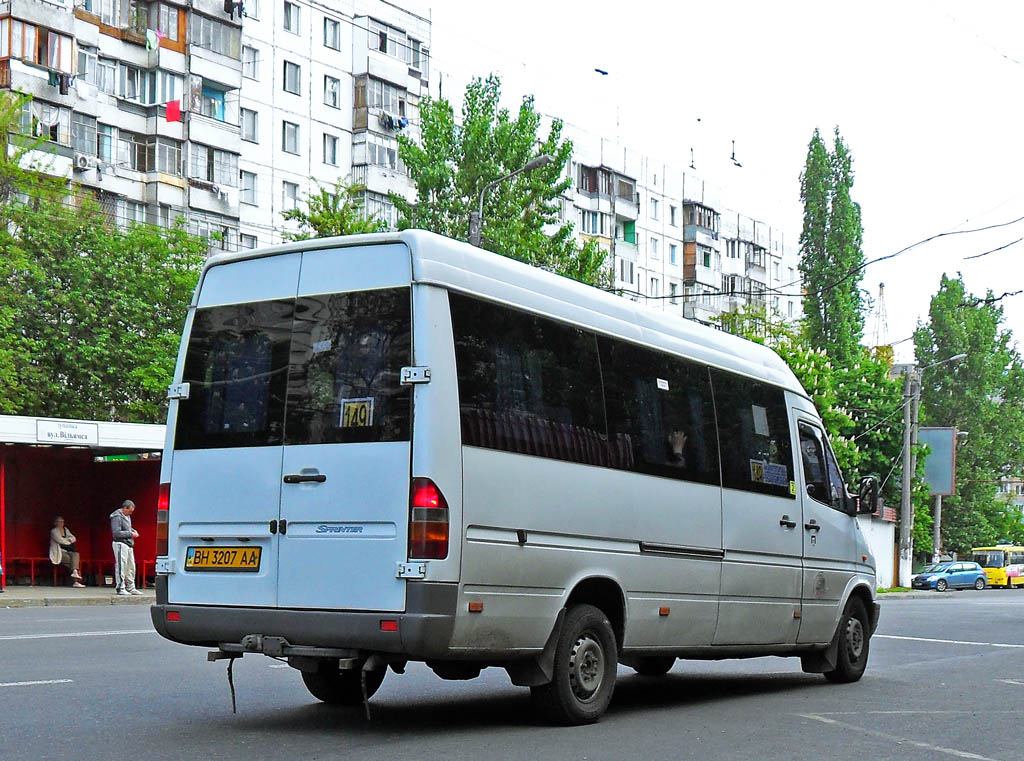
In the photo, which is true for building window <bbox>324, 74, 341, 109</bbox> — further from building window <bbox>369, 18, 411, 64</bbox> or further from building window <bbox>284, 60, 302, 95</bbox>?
building window <bbox>369, 18, 411, 64</bbox>

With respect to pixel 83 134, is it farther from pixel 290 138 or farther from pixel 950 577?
pixel 950 577

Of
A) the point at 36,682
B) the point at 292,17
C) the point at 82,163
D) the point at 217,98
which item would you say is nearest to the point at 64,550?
the point at 82,163

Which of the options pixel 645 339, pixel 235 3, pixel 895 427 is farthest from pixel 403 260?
pixel 895 427

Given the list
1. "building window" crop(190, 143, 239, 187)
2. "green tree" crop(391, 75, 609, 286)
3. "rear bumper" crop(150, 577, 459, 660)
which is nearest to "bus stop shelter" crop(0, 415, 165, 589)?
"green tree" crop(391, 75, 609, 286)

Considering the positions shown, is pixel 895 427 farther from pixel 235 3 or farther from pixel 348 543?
pixel 348 543

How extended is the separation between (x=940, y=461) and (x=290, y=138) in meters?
29.7

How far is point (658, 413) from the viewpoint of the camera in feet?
34.8

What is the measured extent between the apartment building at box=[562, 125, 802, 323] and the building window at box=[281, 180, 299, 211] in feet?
63.2

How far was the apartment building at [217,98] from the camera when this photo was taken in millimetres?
50375

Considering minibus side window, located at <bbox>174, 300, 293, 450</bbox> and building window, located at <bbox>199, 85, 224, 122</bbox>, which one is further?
building window, located at <bbox>199, 85, 224, 122</bbox>

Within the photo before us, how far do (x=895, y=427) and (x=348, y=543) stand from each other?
5584 cm

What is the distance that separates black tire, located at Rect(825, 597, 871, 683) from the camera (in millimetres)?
13086

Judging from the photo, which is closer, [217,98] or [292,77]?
[217,98]

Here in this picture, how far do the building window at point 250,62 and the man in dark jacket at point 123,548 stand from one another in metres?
33.1
